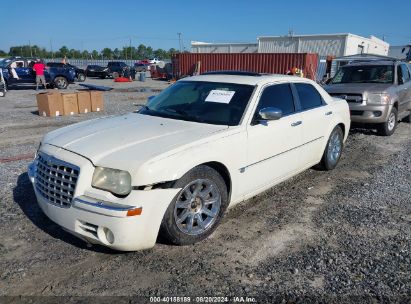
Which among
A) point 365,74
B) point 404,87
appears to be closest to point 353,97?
point 365,74

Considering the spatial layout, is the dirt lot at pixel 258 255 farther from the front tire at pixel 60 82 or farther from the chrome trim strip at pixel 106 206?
the front tire at pixel 60 82

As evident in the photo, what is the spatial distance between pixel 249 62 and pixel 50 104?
16.9 m

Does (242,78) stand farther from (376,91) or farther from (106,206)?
(376,91)

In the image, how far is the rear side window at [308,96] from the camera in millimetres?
5047

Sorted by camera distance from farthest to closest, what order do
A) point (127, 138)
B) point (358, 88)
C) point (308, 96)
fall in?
1. point (358, 88)
2. point (308, 96)
3. point (127, 138)

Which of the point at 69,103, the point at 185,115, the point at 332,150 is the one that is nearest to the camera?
the point at 185,115

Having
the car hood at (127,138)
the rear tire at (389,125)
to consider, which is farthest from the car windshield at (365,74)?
the car hood at (127,138)

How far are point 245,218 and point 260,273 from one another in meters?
1.12

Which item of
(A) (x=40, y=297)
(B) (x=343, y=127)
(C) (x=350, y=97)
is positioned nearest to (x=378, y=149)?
(C) (x=350, y=97)

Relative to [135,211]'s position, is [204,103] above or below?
above

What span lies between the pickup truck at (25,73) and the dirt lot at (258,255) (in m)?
16.4

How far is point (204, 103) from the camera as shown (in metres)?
4.34

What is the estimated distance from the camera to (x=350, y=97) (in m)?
8.47

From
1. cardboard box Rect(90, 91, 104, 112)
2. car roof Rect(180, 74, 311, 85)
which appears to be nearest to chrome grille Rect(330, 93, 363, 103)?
car roof Rect(180, 74, 311, 85)
